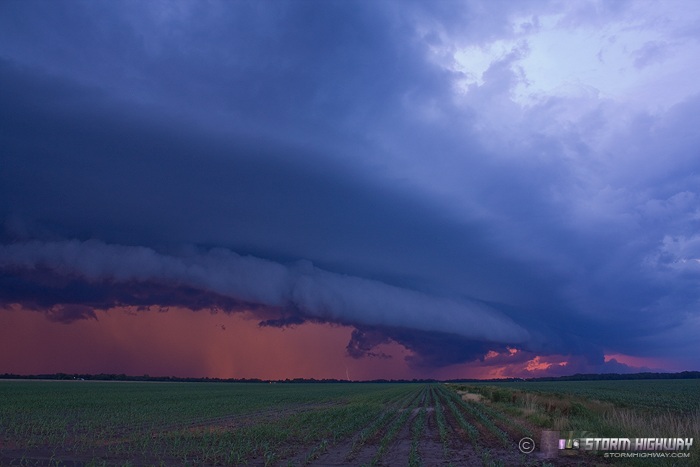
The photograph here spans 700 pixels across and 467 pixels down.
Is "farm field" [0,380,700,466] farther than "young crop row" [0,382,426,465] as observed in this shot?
No

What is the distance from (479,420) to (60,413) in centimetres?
3131

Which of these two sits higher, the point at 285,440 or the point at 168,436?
the point at 285,440

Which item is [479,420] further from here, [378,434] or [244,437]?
[244,437]

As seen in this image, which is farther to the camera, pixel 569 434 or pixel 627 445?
pixel 569 434

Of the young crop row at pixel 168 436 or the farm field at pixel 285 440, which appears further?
the young crop row at pixel 168 436

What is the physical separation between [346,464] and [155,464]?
6.87 metres

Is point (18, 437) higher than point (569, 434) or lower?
lower

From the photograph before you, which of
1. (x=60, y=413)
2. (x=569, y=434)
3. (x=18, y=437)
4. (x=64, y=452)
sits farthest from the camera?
(x=60, y=413)

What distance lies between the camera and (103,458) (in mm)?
18750

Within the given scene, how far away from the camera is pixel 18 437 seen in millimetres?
23969

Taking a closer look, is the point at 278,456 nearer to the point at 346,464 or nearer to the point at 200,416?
the point at 346,464

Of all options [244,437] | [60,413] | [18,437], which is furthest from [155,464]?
[60,413]

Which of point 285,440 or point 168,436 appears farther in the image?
point 168,436

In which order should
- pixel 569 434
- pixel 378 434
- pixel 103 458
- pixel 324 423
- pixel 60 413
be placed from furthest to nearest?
pixel 60 413 < pixel 324 423 < pixel 378 434 < pixel 569 434 < pixel 103 458
